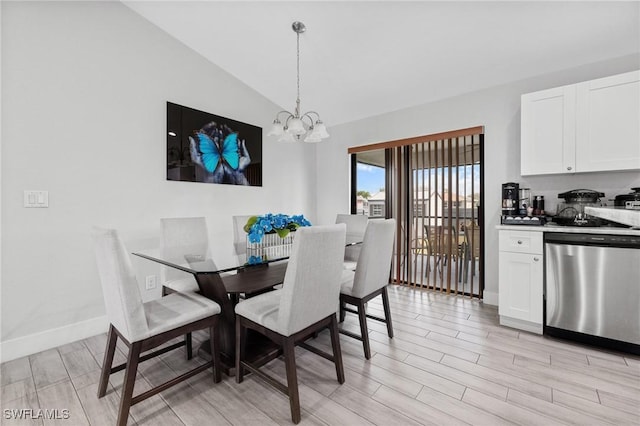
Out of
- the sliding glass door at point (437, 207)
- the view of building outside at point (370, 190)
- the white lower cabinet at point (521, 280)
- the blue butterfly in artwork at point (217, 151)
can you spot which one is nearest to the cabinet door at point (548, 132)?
the sliding glass door at point (437, 207)

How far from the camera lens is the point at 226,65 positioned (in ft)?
11.3

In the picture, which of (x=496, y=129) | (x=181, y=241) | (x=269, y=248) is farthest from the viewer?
(x=496, y=129)

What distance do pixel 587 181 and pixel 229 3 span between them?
12.0 feet

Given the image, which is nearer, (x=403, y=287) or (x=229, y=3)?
(x=229, y=3)

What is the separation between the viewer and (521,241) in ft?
8.24

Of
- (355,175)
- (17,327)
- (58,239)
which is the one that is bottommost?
(17,327)

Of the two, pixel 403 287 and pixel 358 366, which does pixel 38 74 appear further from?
pixel 403 287

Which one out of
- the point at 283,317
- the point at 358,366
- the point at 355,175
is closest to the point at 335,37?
the point at 355,175

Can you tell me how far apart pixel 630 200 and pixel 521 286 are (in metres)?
1.06

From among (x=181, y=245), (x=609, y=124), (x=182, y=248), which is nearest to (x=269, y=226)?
(x=182, y=248)

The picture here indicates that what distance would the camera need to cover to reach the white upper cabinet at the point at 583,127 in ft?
7.39

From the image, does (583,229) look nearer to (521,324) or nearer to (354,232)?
(521,324)

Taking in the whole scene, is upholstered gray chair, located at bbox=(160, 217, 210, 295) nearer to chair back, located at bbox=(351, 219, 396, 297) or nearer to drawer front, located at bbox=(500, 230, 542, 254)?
chair back, located at bbox=(351, 219, 396, 297)

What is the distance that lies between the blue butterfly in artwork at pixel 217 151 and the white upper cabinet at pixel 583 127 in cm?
316
